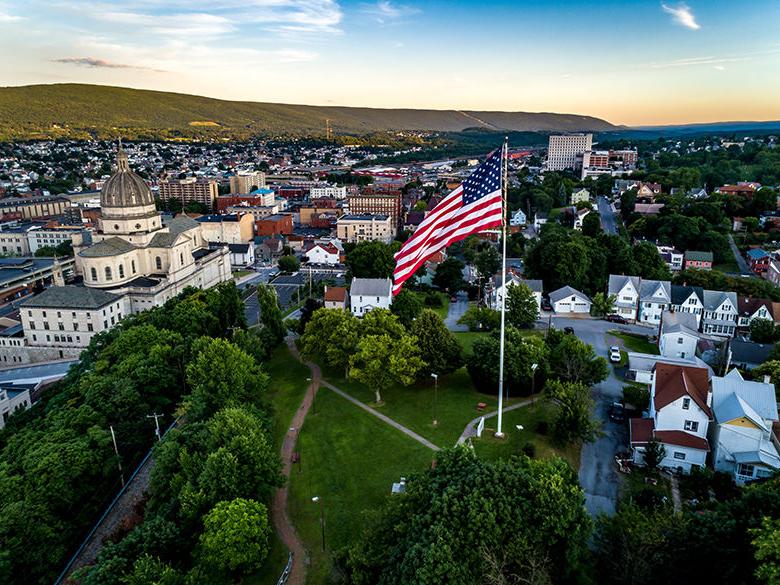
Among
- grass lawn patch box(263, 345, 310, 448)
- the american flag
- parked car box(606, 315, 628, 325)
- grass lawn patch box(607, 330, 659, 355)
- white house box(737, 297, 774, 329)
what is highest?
the american flag

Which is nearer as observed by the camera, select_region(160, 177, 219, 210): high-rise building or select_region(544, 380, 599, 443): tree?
select_region(544, 380, 599, 443): tree

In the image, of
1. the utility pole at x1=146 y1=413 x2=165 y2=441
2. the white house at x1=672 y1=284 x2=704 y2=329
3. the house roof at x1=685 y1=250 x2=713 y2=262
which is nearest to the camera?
the utility pole at x1=146 y1=413 x2=165 y2=441

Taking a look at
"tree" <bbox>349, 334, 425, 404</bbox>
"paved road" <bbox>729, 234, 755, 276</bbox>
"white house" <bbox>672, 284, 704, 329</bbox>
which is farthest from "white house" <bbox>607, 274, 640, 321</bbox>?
"tree" <bbox>349, 334, 425, 404</bbox>

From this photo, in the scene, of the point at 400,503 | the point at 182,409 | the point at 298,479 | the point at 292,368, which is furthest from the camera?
the point at 292,368

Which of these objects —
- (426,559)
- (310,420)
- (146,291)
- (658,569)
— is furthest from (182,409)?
(146,291)

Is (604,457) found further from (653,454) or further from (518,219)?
(518,219)

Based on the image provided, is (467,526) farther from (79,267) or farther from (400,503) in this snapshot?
(79,267)

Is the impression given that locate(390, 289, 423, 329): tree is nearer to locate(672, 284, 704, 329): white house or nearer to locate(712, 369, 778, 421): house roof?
locate(712, 369, 778, 421): house roof
